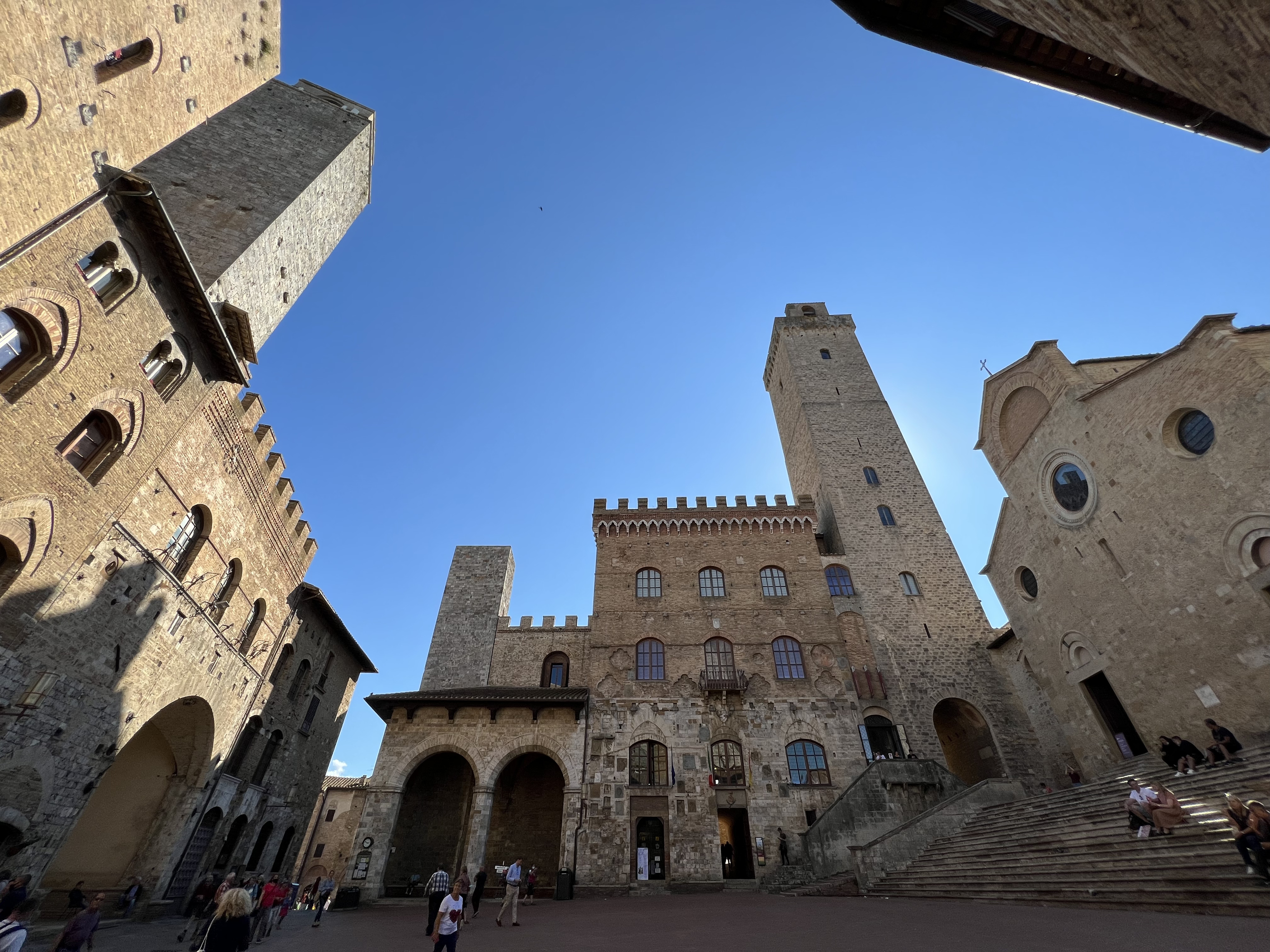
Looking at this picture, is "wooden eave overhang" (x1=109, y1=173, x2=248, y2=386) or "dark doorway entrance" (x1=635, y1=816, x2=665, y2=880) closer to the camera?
"wooden eave overhang" (x1=109, y1=173, x2=248, y2=386)

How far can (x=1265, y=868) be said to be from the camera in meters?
6.89

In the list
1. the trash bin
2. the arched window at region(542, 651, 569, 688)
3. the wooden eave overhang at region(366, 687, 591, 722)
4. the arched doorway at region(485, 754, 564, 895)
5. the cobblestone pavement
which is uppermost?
the arched window at region(542, 651, 569, 688)

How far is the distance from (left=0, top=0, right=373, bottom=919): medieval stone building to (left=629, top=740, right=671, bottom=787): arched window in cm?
1132

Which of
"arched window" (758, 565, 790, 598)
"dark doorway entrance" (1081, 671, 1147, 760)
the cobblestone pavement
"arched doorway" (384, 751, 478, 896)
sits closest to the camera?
the cobblestone pavement

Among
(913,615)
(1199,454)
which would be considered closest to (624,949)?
(1199,454)

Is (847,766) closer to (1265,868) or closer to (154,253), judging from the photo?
(1265,868)

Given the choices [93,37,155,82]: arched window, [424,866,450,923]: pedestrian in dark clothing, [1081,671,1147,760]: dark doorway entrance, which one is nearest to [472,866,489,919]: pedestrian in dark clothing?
[424,866,450,923]: pedestrian in dark clothing

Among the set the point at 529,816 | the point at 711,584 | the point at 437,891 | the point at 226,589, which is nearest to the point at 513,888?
the point at 437,891

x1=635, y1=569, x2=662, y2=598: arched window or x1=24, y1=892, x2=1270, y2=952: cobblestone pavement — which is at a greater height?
x1=635, y1=569, x2=662, y2=598: arched window

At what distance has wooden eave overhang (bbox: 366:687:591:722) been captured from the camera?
18031mm

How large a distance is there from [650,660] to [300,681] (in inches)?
475

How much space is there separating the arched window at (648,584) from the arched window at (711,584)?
5.31 ft

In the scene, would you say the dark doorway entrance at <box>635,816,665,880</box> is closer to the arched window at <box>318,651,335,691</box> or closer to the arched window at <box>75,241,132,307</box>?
the arched window at <box>318,651,335,691</box>

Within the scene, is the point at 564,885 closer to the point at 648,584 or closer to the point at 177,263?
the point at 648,584
